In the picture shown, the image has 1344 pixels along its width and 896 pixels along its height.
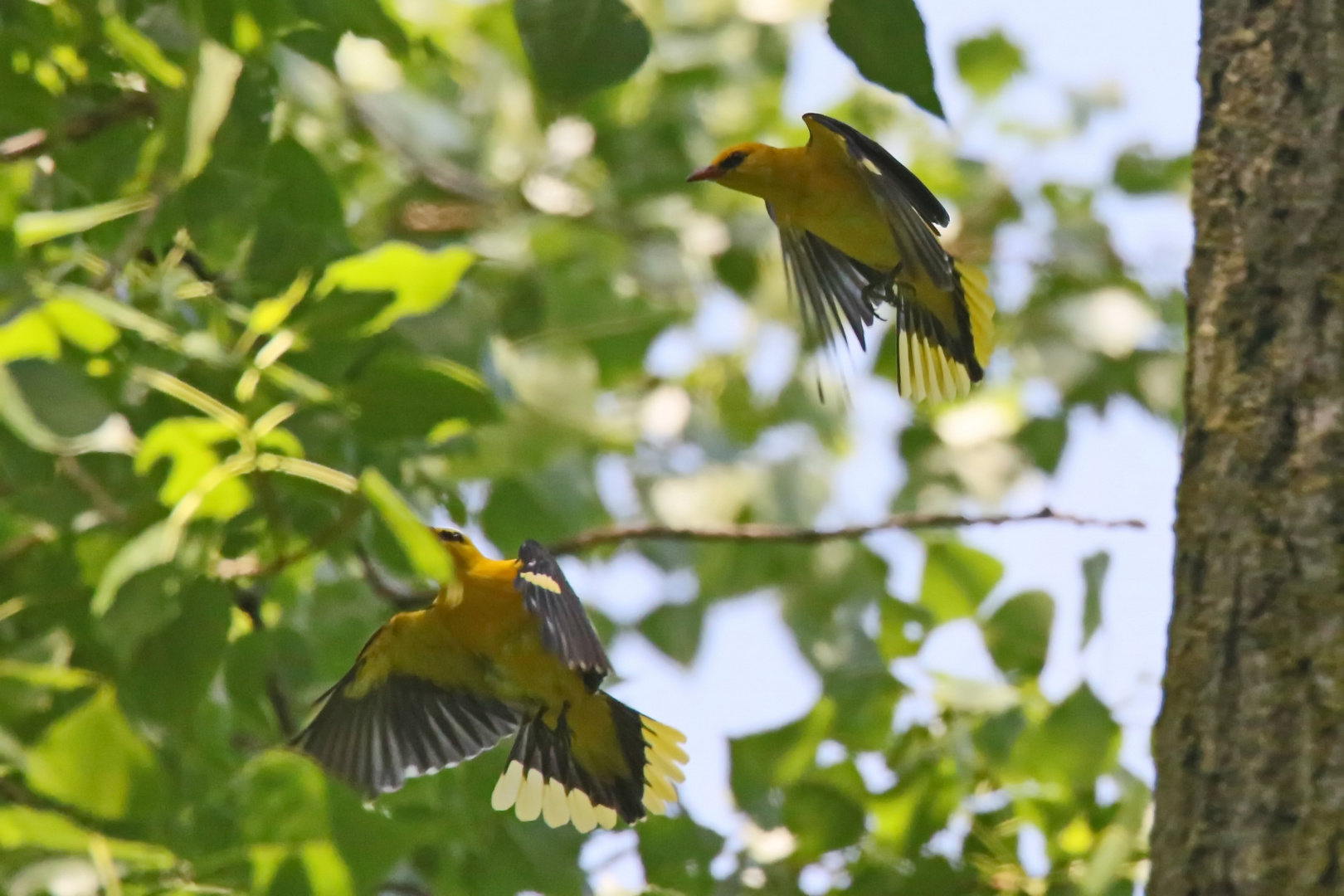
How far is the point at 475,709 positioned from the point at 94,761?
110 centimetres

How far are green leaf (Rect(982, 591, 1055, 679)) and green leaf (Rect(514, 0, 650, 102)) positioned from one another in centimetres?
140

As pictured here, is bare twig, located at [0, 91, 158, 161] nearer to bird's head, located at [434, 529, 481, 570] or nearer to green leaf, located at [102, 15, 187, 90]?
green leaf, located at [102, 15, 187, 90]

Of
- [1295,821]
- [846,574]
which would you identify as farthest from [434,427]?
[846,574]

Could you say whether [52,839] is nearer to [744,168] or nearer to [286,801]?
[286,801]

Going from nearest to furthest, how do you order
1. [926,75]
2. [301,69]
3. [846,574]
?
[926,75], [301,69], [846,574]

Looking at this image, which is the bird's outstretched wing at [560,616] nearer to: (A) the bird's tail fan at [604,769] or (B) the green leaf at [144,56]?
(A) the bird's tail fan at [604,769]

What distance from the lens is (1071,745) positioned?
7.60ft

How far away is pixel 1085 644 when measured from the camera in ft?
7.48

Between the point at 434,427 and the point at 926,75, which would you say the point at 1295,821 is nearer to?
the point at 926,75

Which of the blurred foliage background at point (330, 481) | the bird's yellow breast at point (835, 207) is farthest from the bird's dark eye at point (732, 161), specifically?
the blurred foliage background at point (330, 481)

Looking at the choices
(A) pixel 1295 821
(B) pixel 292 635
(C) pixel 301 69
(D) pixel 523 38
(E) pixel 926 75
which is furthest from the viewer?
(C) pixel 301 69

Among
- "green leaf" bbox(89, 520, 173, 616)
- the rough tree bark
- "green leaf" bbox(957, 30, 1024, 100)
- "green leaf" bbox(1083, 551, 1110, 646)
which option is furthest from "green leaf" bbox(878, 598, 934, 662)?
"green leaf" bbox(957, 30, 1024, 100)

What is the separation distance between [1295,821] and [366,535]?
1.36 meters

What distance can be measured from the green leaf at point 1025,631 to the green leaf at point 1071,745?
22cm
